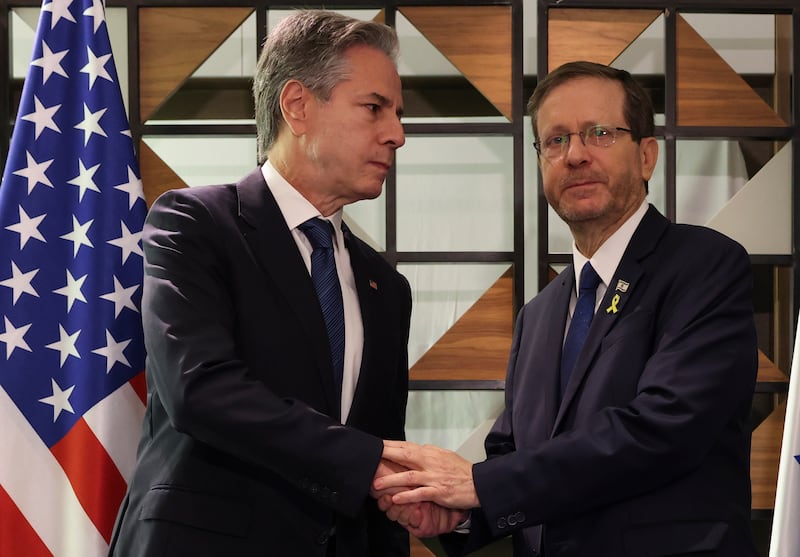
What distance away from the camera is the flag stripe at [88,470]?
9.36ft

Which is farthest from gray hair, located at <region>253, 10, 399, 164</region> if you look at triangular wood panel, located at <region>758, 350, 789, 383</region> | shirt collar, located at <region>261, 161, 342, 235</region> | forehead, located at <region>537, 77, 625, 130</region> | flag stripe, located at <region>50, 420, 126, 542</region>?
triangular wood panel, located at <region>758, 350, 789, 383</region>

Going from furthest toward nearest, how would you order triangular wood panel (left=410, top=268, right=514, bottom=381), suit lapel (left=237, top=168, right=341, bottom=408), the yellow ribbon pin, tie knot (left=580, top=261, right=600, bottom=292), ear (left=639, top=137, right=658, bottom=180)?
triangular wood panel (left=410, top=268, right=514, bottom=381), ear (left=639, top=137, right=658, bottom=180), tie knot (left=580, top=261, right=600, bottom=292), the yellow ribbon pin, suit lapel (left=237, top=168, right=341, bottom=408)

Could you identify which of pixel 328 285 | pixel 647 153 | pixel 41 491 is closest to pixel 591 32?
pixel 647 153

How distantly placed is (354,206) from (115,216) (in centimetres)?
100

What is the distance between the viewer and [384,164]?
2.53m

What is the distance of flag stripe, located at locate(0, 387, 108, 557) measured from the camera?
280cm

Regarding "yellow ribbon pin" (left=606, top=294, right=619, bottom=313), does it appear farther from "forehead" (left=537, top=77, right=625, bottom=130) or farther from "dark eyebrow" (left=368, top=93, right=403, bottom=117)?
"dark eyebrow" (left=368, top=93, right=403, bottom=117)

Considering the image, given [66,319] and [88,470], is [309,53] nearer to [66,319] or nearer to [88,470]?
[66,319]

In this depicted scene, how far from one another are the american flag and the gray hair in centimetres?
69

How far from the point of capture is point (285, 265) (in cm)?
220

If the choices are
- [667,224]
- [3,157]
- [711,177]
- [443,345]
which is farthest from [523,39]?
[3,157]

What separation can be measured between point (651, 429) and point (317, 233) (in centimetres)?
90

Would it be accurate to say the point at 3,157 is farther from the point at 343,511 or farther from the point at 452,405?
the point at 343,511

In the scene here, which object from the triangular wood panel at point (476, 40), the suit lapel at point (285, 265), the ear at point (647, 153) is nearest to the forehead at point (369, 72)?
the suit lapel at point (285, 265)
